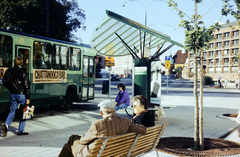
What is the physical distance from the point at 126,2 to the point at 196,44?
15.5 m

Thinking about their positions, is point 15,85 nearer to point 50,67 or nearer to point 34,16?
point 50,67

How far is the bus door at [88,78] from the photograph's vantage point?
45.2ft

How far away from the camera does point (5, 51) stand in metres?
9.34

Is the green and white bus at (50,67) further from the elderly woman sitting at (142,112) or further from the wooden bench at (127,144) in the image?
the wooden bench at (127,144)

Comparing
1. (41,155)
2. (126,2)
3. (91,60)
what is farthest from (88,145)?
(126,2)

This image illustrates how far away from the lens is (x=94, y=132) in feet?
10.9

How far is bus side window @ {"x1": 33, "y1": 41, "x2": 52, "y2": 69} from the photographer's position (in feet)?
35.2

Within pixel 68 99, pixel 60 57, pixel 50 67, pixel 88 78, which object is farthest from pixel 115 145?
pixel 88 78

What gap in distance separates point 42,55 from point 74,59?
88.2 inches

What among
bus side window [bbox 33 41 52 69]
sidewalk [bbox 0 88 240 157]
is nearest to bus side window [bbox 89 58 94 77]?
bus side window [bbox 33 41 52 69]

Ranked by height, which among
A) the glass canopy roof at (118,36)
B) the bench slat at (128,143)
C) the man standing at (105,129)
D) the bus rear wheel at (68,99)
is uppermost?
the glass canopy roof at (118,36)

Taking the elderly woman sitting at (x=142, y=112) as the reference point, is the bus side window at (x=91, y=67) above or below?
above

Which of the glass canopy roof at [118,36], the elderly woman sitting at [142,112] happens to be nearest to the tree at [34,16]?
the glass canopy roof at [118,36]

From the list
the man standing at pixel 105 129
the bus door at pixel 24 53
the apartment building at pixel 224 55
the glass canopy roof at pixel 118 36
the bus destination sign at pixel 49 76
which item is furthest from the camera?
the apartment building at pixel 224 55
